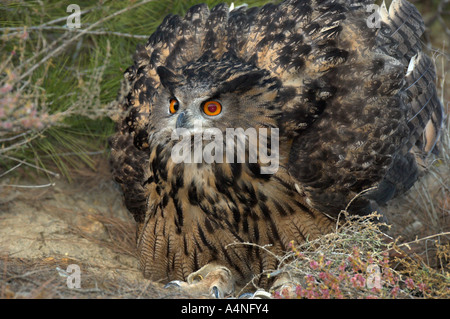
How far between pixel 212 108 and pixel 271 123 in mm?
318

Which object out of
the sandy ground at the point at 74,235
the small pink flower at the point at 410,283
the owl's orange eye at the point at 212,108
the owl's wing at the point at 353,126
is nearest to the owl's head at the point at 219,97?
the owl's orange eye at the point at 212,108

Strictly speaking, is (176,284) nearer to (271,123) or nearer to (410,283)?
(271,123)

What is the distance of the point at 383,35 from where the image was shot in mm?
3365

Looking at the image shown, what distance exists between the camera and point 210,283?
131 inches

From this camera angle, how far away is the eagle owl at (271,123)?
2.88 metres

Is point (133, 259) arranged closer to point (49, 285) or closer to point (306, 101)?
point (49, 285)

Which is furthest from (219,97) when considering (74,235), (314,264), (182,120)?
(74,235)

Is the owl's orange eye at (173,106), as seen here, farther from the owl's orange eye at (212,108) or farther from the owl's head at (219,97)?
the owl's orange eye at (212,108)

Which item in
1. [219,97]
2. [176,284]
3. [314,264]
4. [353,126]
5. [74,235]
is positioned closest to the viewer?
[314,264]

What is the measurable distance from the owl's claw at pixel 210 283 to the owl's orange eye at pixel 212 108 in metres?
1.01

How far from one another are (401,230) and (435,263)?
0.42m

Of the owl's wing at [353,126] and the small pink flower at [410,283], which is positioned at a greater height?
the owl's wing at [353,126]

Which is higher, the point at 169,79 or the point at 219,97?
the point at 169,79

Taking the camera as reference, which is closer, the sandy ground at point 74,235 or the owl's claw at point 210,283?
the sandy ground at point 74,235
